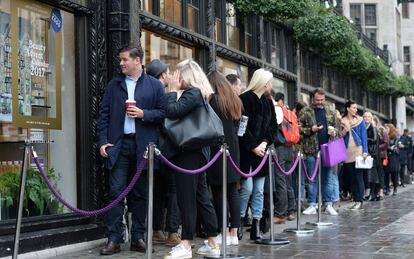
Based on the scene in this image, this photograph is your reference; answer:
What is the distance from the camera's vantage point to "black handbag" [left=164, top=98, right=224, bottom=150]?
703cm

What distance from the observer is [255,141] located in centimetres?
865

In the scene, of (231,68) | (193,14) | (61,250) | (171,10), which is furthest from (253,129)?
(231,68)

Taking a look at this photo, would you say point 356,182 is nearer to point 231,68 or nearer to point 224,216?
point 231,68

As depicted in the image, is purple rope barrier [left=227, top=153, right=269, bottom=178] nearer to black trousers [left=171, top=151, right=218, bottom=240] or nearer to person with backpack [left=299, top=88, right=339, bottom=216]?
black trousers [left=171, top=151, right=218, bottom=240]

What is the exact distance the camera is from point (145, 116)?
7.53 metres

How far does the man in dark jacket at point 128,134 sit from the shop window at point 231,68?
514 centimetres

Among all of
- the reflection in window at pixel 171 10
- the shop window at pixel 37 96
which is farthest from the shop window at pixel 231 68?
the shop window at pixel 37 96

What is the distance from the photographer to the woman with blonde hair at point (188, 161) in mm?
7109

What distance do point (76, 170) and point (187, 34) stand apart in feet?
11.4

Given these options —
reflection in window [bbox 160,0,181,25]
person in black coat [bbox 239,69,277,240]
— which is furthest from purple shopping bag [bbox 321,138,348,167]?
person in black coat [bbox 239,69,277,240]

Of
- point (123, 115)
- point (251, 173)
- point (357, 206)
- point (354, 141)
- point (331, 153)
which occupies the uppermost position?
point (123, 115)

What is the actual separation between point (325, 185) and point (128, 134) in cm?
570

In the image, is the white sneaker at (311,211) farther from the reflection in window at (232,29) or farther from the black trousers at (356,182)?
the reflection in window at (232,29)

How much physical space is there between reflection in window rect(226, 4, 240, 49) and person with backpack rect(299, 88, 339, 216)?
202 centimetres
